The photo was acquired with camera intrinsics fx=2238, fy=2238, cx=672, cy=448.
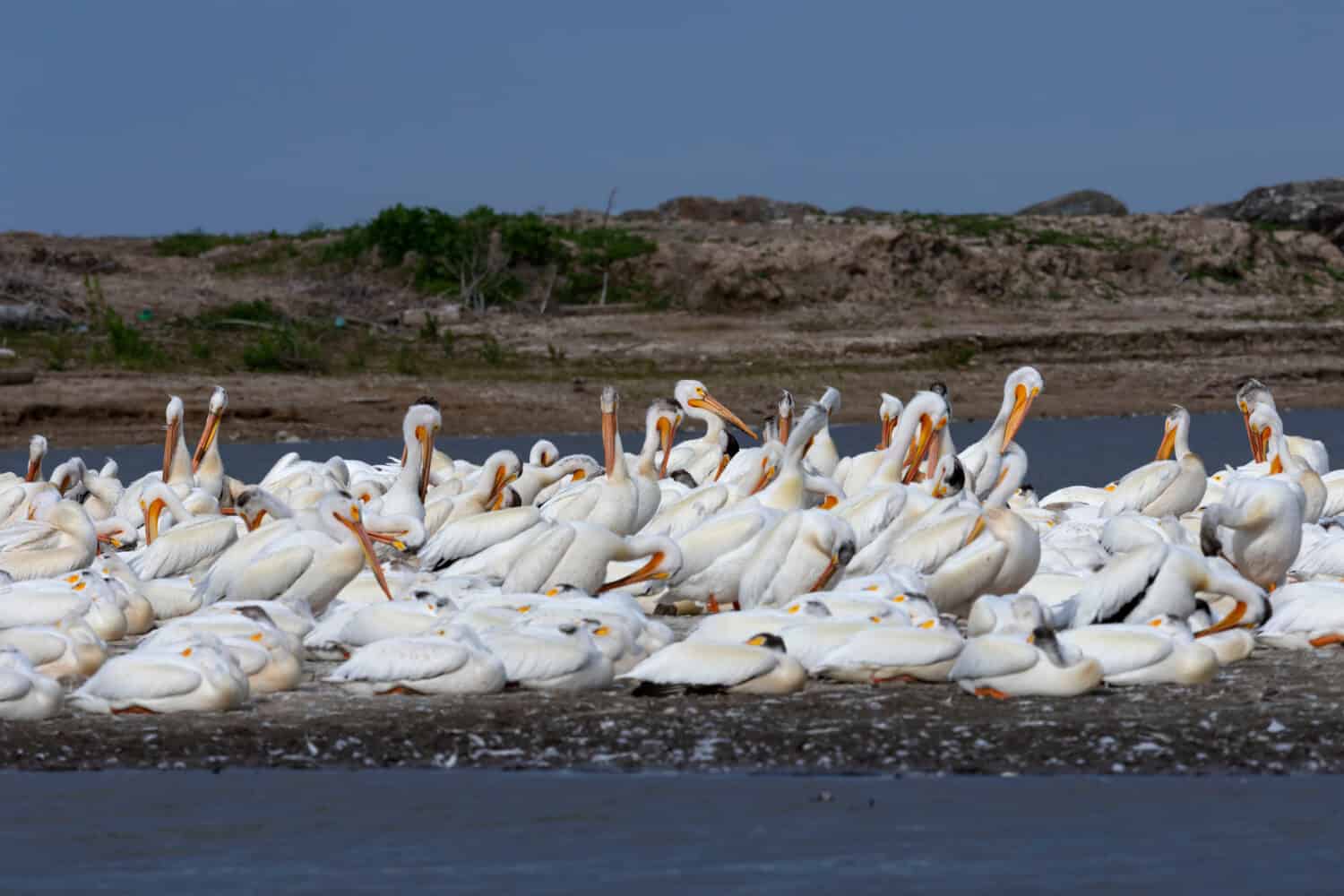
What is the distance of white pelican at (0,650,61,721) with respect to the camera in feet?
22.2

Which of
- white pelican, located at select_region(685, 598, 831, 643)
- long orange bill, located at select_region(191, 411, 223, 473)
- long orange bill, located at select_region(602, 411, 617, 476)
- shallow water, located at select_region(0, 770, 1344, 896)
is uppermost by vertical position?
long orange bill, located at select_region(602, 411, 617, 476)

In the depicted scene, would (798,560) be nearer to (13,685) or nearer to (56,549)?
(13,685)

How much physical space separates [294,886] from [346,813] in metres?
0.56

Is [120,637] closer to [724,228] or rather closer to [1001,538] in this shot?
[1001,538]

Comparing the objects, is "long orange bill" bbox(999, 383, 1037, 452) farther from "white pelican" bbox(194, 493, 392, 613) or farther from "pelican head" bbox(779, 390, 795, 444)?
"white pelican" bbox(194, 493, 392, 613)

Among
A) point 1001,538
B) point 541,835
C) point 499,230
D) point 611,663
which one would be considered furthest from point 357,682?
point 499,230

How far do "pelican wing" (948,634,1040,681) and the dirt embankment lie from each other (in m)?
15.2

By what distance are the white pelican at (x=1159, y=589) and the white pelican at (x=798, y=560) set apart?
3.43ft

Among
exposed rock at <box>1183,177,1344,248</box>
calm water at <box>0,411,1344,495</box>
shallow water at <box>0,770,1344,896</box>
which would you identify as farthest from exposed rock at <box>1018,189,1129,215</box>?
shallow water at <box>0,770,1344,896</box>

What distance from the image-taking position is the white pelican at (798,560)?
847 centimetres

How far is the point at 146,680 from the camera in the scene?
6.77 metres

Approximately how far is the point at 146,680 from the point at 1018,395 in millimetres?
6089

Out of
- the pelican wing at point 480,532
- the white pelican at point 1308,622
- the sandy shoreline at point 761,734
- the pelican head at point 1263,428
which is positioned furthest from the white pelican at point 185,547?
the pelican head at point 1263,428

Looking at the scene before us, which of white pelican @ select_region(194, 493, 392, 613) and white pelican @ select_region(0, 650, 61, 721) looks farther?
white pelican @ select_region(194, 493, 392, 613)
